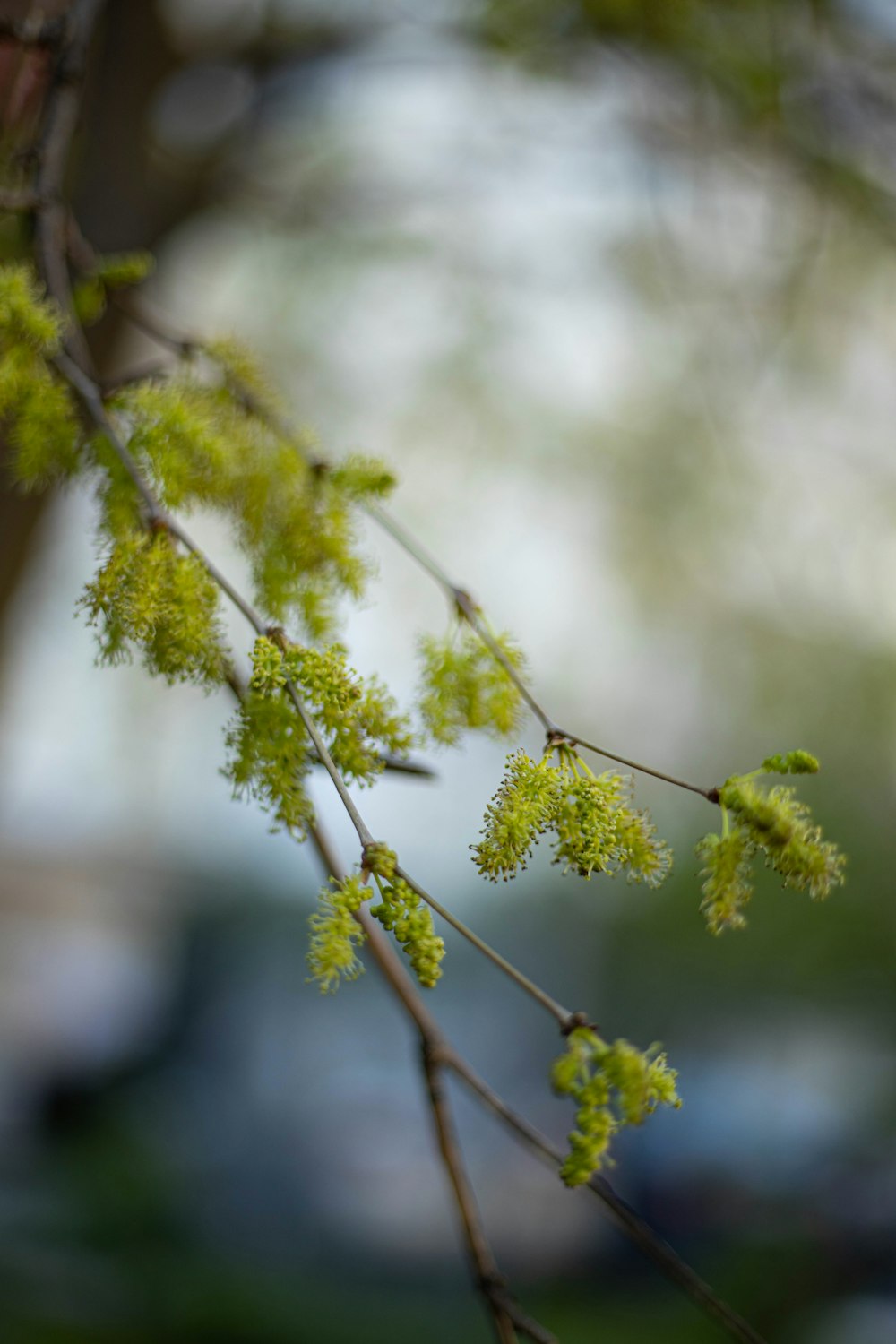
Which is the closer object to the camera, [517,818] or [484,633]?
[517,818]

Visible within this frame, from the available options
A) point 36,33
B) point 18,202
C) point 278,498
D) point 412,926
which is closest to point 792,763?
point 412,926

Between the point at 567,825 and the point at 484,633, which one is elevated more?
the point at 484,633

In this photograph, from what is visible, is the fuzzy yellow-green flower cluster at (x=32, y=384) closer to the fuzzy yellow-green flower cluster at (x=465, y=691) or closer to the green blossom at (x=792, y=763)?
the fuzzy yellow-green flower cluster at (x=465, y=691)

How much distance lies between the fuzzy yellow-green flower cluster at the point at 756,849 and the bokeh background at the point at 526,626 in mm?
1088

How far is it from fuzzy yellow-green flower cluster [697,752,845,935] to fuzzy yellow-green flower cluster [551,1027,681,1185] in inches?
1.8

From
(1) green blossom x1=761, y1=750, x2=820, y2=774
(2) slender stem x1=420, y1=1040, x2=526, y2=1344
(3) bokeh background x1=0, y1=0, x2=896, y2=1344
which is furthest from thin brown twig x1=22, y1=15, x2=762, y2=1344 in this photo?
(3) bokeh background x1=0, y1=0, x2=896, y2=1344

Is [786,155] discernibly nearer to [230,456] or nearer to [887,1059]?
[230,456]

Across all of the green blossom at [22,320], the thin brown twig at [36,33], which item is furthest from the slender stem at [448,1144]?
the thin brown twig at [36,33]

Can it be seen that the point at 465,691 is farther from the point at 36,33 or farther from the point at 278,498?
the point at 36,33

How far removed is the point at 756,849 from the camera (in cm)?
34

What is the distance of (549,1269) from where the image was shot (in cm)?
253

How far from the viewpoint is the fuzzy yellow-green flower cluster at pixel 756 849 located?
32cm

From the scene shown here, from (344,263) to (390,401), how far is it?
33 cm

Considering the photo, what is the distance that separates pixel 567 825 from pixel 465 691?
0.13m
